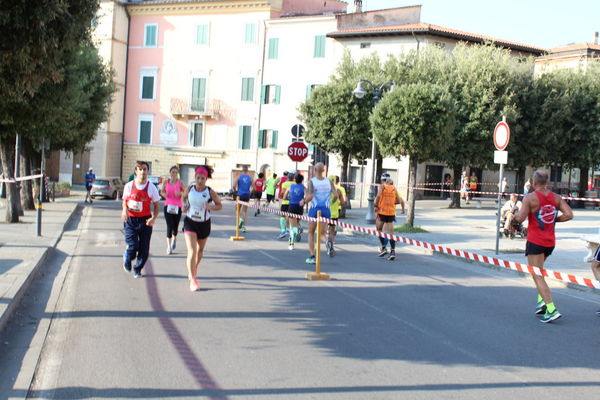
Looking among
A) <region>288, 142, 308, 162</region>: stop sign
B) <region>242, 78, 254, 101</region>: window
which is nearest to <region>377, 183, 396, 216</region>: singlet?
<region>288, 142, 308, 162</region>: stop sign

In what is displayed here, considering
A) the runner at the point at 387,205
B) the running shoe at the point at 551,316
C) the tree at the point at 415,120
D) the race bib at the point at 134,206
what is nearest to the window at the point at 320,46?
the tree at the point at 415,120

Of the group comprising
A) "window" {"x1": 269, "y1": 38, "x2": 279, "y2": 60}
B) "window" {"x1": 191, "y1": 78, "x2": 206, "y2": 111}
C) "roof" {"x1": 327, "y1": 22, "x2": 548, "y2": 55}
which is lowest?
"window" {"x1": 191, "y1": 78, "x2": 206, "y2": 111}

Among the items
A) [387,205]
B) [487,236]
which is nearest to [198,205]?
[387,205]

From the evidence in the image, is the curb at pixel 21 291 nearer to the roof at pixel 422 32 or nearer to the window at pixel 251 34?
the roof at pixel 422 32

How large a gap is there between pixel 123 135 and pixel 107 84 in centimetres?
2462

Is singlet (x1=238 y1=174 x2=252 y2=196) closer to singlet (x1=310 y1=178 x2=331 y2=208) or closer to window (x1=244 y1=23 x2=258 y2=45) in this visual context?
singlet (x1=310 y1=178 x2=331 y2=208)

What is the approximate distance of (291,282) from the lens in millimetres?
10742

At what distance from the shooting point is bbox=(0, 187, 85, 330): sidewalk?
863cm

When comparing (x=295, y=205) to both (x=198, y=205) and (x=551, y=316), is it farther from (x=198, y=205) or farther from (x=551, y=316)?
(x=551, y=316)

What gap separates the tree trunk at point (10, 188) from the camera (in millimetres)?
19781

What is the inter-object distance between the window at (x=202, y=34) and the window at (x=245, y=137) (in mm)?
7103

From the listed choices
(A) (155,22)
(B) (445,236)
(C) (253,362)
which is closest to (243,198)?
(B) (445,236)

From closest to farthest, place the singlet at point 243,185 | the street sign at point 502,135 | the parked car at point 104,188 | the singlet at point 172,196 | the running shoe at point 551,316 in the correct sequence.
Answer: the running shoe at point 551,316, the singlet at point 172,196, the street sign at point 502,135, the singlet at point 243,185, the parked car at point 104,188

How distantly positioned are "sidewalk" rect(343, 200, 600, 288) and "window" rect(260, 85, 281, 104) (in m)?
17.9
